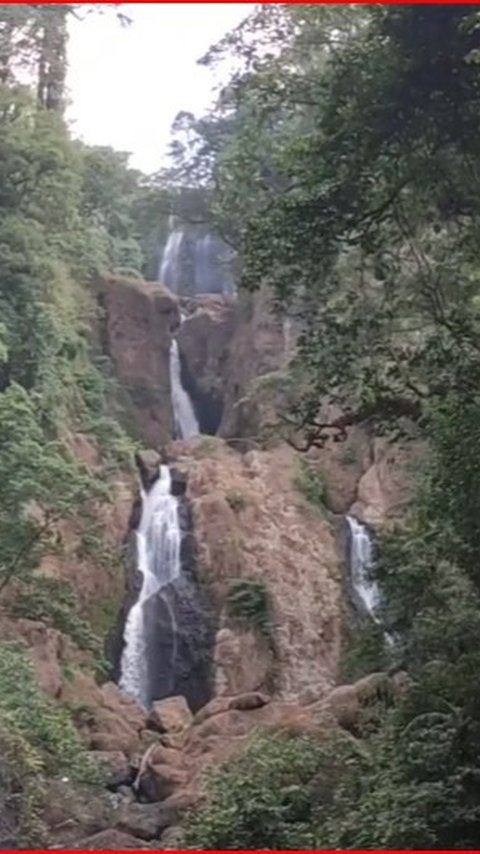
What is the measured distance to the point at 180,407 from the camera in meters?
25.0

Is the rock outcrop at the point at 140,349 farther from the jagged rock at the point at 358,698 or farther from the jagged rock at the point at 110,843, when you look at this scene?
the jagged rock at the point at 110,843

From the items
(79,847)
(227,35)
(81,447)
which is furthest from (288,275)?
(81,447)

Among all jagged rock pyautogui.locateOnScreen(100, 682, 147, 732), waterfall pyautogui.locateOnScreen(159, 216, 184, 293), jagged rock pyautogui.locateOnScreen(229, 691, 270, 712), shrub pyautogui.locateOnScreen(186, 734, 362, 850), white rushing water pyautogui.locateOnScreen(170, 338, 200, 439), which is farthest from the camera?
waterfall pyautogui.locateOnScreen(159, 216, 184, 293)

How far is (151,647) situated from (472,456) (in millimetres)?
11373

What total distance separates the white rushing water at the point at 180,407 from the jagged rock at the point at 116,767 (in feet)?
37.6

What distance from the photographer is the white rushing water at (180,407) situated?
24672 millimetres

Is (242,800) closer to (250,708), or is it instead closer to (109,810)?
(109,810)

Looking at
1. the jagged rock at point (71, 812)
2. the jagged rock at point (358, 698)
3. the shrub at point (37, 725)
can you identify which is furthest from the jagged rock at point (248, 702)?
the jagged rock at point (71, 812)

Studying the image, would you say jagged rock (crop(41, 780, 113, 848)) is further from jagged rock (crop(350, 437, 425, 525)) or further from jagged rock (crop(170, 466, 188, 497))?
jagged rock (crop(170, 466, 188, 497))

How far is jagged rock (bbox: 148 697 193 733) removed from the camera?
15031mm

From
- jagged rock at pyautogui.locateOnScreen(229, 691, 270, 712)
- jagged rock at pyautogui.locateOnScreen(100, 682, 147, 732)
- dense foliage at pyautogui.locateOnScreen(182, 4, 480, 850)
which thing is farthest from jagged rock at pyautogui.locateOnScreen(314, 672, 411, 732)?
jagged rock at pyautogui.locateOnScreen(100, 682, 147, 732)

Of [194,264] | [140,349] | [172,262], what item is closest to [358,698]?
[140,349]

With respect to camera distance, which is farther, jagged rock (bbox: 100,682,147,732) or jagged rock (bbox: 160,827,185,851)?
jagged rock (bbox: 100,682,147,732)

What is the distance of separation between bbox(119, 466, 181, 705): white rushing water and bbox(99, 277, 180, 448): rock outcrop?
106 inches
